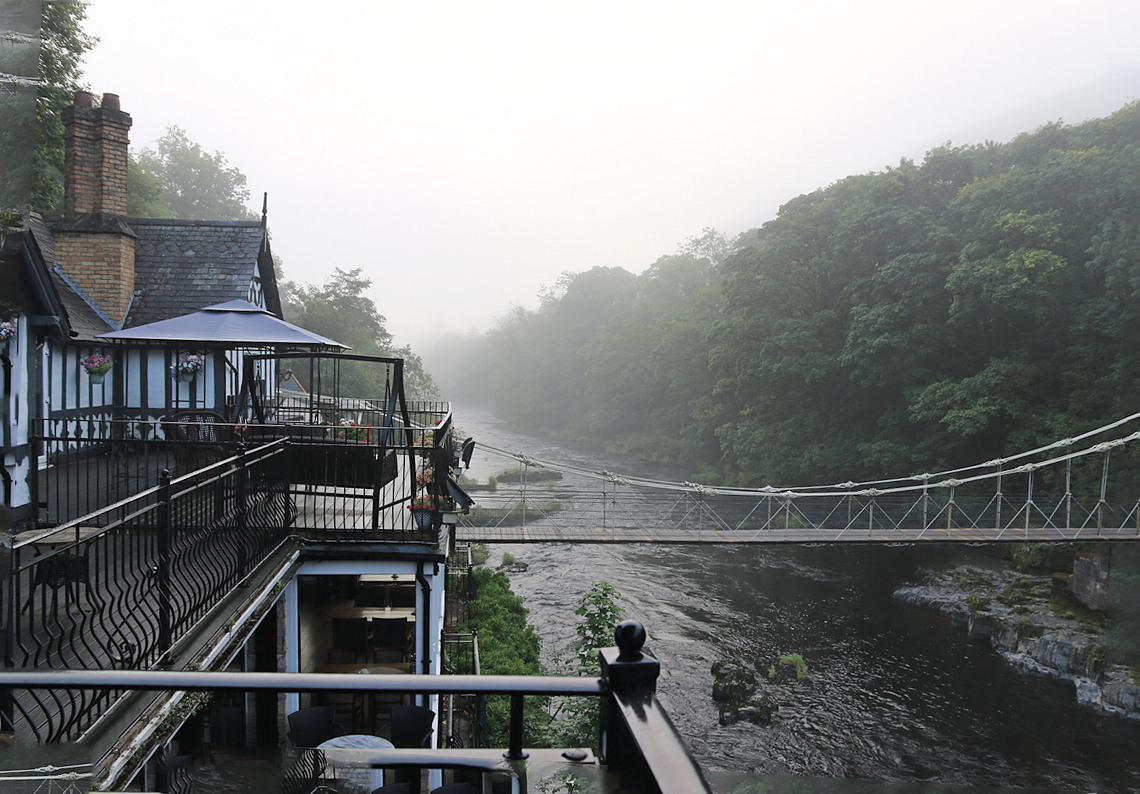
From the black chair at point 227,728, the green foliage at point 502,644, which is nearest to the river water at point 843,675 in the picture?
the green foliage at point 502,644

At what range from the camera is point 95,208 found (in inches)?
393

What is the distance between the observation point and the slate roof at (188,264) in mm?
10422

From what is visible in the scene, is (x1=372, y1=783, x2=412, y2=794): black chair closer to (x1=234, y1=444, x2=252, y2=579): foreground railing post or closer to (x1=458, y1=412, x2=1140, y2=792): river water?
(x1=234, y1=444, x2=252, y2=579): foreground railing post

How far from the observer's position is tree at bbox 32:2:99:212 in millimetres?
10305

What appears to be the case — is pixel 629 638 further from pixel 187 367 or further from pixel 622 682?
pixel 187 367

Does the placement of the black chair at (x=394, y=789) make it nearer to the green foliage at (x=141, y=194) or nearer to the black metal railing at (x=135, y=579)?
the black metal railing at (x=135, y=579)

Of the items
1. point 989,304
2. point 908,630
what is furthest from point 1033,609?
point 989,304

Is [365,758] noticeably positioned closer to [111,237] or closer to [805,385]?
[111,237]

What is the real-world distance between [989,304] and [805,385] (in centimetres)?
694

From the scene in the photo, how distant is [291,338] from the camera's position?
7.00m

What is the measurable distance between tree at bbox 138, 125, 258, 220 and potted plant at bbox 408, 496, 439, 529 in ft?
135

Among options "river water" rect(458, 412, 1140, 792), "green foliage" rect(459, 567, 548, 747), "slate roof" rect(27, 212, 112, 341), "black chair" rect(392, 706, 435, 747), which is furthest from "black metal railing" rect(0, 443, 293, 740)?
"river water" rect(458, 412, 1140, 792)

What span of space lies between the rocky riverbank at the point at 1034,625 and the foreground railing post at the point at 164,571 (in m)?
15.9

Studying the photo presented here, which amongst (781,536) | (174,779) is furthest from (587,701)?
(174,779)
